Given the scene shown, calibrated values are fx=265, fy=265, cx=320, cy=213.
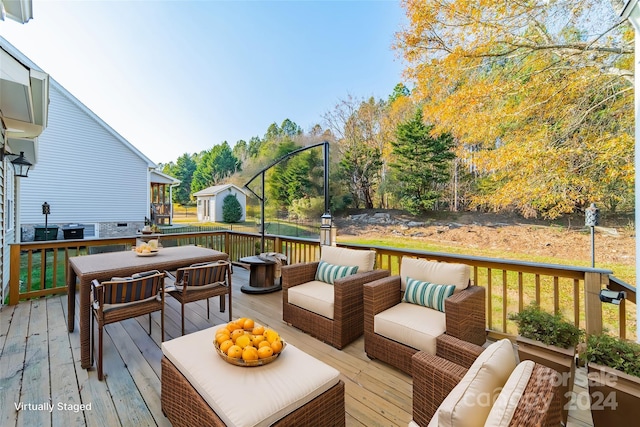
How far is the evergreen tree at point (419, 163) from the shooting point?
11516 mm

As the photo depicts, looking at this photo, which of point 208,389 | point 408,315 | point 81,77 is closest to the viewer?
point 208,389

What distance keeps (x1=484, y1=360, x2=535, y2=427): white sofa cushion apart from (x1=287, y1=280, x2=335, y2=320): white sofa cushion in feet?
6.27

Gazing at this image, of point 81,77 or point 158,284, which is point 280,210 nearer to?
point 81,77

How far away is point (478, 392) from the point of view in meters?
0.85

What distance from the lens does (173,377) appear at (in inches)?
59.3

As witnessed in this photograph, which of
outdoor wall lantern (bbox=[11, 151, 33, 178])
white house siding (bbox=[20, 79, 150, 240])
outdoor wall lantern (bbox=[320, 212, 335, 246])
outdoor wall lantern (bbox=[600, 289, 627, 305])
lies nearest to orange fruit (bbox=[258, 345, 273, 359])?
outdoor wall lantern (bbox=[320, 212, 335, 246])

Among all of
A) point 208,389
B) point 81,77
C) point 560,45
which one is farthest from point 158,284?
point 81,77

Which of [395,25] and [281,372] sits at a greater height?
[395,25]

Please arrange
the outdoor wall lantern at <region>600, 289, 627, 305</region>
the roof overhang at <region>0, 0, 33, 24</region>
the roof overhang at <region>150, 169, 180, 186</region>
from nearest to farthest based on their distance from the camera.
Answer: the outdoor wall lantern at <region>600, 289, 627, 305</region>
the roof overhang at <region>0, 0, 33, 24</region>
the roof overhang at <region>150, 169, 180, 186</region>

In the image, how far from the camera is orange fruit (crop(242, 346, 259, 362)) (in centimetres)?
138

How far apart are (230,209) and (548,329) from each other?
19.1 m

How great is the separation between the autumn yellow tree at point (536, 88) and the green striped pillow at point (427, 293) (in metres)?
6.69

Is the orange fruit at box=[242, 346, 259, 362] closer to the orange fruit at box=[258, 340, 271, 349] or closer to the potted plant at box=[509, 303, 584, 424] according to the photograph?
the orange fruit at box=[258, 340, 271, 349]

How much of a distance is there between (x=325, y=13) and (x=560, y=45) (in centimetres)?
668
